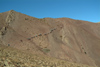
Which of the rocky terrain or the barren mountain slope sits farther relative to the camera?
the barren mountain slope

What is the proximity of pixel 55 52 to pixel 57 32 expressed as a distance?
24.4ft

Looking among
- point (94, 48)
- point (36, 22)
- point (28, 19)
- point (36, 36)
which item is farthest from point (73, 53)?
point (28, 19)

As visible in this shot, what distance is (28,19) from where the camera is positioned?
26688 millimetres

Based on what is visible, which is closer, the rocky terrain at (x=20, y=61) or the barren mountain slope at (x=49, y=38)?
the rocky terrain at (x=20, y=61)

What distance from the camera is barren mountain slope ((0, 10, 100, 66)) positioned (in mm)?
19078

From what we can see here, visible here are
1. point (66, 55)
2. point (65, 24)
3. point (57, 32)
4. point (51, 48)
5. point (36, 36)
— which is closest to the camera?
point (66, 55)

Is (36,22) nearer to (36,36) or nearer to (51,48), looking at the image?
(36,36)

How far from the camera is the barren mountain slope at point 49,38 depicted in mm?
19078

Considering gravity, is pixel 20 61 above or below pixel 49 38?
below

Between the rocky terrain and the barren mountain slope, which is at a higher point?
the barren mountain slope

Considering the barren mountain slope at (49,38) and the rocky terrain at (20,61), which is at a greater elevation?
the barren mountain slope at (49,38)

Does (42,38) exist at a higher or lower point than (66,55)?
higher

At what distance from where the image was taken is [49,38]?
74.9 ft

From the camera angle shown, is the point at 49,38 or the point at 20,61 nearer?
the point at 20,61
